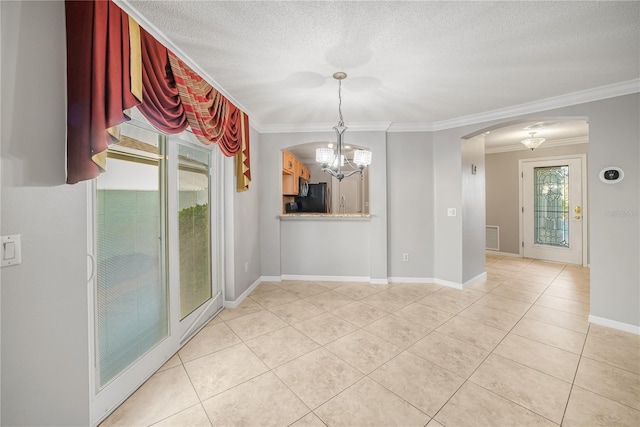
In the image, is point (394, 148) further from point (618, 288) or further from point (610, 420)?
point (610, 420)

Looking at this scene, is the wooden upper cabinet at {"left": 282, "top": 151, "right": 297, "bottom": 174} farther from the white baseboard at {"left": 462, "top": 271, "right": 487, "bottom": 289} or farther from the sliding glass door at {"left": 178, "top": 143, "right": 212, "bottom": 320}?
the white baseboard at {"left": 462, "top": 271, "right": 487, "bottom": 289}

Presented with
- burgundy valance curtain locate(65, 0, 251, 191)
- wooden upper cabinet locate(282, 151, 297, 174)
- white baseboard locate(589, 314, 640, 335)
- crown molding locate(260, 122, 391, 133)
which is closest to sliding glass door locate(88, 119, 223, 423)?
burgundy valance curtain locate(65, 0, 251, 191)

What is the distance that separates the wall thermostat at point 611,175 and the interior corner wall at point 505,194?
3354 millimetres

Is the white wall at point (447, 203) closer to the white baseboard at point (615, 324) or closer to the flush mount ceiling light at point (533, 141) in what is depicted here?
the white baseboard at point (615, 324)

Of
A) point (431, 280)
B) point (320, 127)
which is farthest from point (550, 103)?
point (320, 127)

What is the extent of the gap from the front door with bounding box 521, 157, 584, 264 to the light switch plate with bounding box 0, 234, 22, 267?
7.39 metres

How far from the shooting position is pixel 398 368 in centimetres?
192

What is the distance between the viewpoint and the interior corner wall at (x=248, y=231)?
3.10m

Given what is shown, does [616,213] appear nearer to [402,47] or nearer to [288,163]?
[402,47]

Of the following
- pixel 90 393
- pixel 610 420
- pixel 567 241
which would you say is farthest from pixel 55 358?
pixel 567 241

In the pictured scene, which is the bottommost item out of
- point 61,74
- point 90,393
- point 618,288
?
point 90,393

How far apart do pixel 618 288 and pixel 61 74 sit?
15.6ft

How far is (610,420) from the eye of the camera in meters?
1.47

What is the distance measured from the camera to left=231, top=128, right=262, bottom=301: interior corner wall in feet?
10.2
